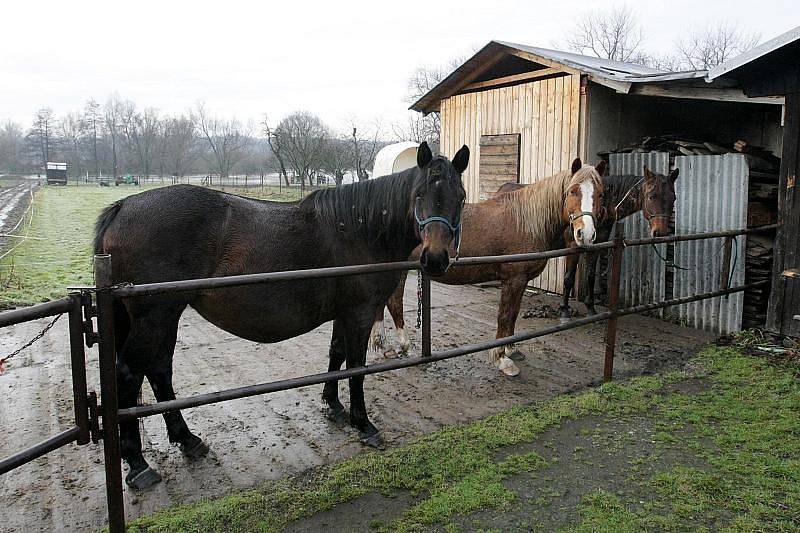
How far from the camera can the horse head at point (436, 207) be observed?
2.54 metres

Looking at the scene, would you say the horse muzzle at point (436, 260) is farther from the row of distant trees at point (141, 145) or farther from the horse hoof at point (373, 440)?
the row of distant trees at point (141, 145)

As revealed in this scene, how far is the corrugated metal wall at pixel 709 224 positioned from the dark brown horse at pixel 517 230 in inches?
50.6

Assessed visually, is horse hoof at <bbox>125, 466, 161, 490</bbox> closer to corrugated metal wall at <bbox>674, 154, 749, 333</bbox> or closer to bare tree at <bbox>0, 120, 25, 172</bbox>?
corrugated metal wall at <bbox>674, 154, 749, 333</bbox>

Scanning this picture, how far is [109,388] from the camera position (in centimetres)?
204

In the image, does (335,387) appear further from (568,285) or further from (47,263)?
(47,263)

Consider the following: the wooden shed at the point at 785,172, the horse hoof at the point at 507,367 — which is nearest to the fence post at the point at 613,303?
the horse hoof at the point at 507,367

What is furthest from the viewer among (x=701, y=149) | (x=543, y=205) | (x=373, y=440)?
(x=701, y=149)

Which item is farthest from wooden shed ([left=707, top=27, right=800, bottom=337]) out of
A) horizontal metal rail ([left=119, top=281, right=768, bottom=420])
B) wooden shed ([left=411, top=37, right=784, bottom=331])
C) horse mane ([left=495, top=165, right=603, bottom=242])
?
horizontal metal rail ([left=119, top=281, right=768, bottom=420])

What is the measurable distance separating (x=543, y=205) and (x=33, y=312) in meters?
3.71

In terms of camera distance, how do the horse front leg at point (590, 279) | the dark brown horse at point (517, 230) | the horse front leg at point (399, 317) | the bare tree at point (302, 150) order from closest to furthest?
the dark brown horse at point (517, 230)
the horse front leg at point (399, 317)
the horse front leg at point (590, 279)
the bare tree at point (302, 150)

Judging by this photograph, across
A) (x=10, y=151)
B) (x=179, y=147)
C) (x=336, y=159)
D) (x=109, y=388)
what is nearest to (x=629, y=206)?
(x=109, y=388)

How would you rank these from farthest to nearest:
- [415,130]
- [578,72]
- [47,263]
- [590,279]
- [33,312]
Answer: [415,130] → [47,263] → [578,72] → [590,279] → [33,312]

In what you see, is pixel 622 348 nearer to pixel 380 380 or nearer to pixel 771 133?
pixel 380 380

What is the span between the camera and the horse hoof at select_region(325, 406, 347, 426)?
131 inches
